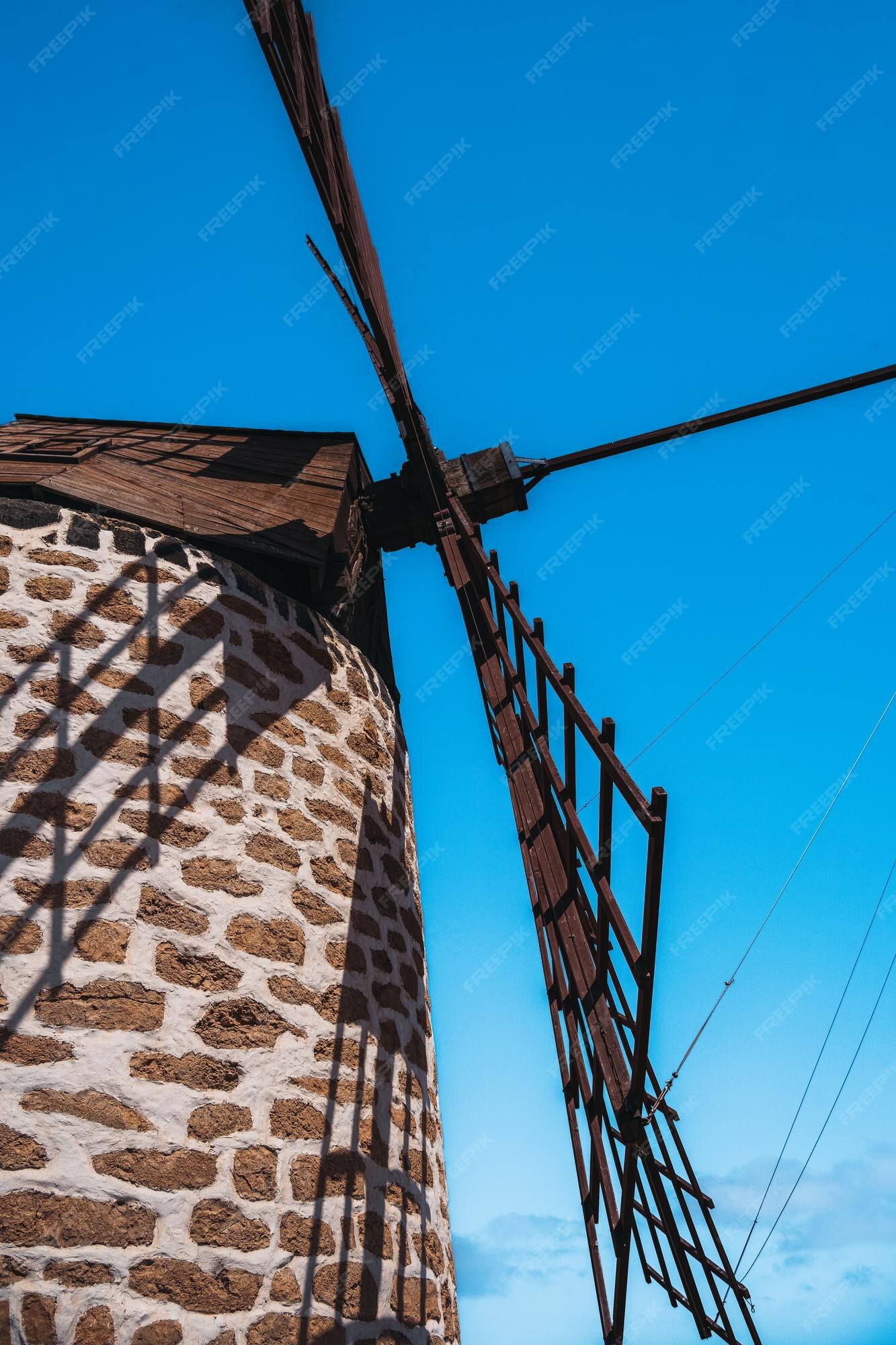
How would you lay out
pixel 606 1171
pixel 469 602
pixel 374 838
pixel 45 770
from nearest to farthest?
pixel 45 770, pixel 606 1171, pixel 374 838, pixel 469 602

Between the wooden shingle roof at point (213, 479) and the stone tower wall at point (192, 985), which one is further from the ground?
the wooden shingle roof at point (213, 479)

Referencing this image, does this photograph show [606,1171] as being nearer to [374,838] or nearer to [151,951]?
[374,838]

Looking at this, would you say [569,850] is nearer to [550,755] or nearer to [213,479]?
[550,755]

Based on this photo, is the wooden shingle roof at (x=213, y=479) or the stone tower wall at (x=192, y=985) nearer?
the stone tower wall at (x=192, y=985)

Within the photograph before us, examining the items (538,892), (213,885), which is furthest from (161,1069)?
(538,892)

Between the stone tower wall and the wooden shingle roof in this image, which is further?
the wooden shingle roof

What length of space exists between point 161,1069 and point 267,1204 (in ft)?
1.58

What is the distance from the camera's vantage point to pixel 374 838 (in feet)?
12.7

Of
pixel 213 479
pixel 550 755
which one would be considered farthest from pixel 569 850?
pixel 213 479

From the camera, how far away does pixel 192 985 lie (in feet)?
9.24

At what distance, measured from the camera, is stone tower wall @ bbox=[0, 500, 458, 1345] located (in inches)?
95.4

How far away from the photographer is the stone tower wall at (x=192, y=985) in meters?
2.42

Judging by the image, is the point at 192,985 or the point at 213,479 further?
the point at 213,479

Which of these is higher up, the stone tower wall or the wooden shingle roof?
the wooden shingle roof
